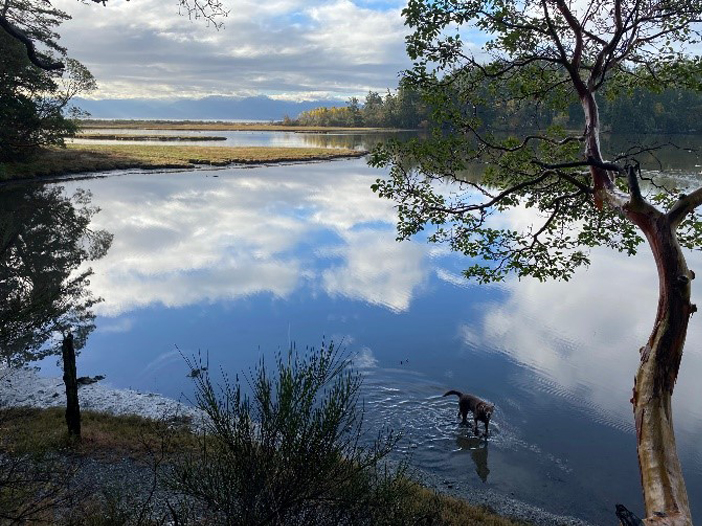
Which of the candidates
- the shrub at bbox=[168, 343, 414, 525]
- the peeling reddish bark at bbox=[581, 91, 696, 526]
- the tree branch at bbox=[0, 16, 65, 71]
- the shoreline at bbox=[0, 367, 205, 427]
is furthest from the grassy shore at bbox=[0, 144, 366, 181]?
the peeling reddish bark at bbox=[581, 91, 696, 526]

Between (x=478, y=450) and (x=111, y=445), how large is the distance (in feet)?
24.6

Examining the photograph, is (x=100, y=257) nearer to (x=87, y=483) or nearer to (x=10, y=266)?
(x=10, y=266)

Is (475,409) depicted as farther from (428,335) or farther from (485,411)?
(428,335)

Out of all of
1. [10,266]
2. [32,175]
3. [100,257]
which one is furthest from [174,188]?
[10,266]

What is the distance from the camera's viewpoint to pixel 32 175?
46.1 meters

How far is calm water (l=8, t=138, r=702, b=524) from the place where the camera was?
35.7 ft

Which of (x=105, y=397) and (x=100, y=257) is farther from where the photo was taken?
(x=100, y=257)

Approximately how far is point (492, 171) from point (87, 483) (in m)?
8.79

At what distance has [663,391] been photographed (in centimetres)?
465

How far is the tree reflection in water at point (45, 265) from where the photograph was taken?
1513cm

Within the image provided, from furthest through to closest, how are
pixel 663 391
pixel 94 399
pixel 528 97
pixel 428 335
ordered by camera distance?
pixel 428 335 → pixel 94 399 → pixel 528 97 → pixel 663 391

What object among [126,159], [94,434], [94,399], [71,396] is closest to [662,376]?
[71,396]

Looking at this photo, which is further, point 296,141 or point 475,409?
point 296,141

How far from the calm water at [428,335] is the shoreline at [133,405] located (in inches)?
11.5
